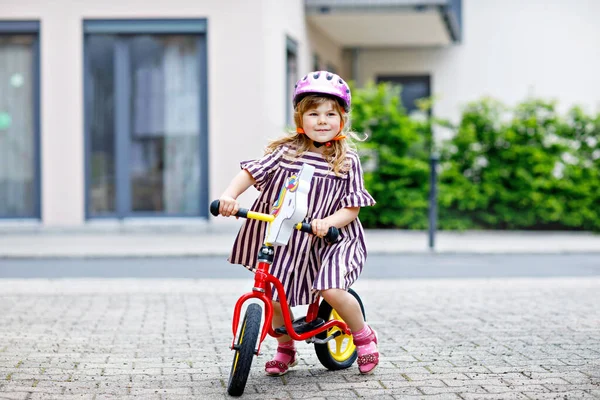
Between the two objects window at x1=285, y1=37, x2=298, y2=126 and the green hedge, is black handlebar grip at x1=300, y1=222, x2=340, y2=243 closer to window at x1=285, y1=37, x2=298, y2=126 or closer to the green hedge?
the green hedge


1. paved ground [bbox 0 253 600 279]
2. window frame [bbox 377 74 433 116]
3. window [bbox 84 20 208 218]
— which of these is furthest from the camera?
window frame [bbox 377 74 433 116]

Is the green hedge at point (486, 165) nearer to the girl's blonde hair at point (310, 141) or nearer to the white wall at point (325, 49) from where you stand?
the white wall at point (325, 49)

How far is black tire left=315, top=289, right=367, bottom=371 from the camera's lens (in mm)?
5055

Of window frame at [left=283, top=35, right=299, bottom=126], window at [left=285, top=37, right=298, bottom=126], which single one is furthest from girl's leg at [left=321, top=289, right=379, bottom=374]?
window at [left=285, top=37, right=298, bottom=126]

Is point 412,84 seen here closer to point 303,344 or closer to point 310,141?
point 303,344

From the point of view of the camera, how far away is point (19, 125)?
16203mm

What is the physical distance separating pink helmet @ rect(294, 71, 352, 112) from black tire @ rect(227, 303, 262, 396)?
1.07 m

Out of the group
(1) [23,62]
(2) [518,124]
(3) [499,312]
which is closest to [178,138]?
(1) [23,62]

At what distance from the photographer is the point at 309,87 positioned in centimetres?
478

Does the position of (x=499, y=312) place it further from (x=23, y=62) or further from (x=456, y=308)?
(x=23, y=62)

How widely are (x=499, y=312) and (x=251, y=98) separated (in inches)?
356

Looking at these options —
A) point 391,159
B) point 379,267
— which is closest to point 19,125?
point 391,159

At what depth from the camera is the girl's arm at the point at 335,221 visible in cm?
450

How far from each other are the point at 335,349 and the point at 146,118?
11.5 m
